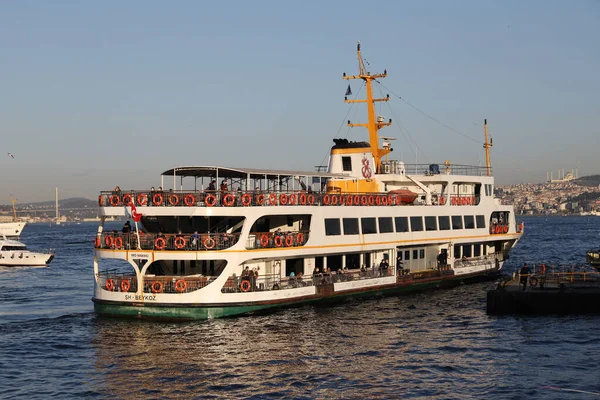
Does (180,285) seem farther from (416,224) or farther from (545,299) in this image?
(416,224)

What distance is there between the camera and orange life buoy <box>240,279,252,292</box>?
30328 millimetres

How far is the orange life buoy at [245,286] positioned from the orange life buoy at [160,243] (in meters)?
3.42

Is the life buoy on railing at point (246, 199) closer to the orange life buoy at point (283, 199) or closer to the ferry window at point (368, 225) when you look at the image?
the orange life buoy at point (283, 199)

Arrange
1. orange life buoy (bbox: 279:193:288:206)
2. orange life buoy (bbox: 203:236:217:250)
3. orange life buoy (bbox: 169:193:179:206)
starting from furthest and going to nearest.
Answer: orange life buoy (bbox: 279:193:288:206) → orange life buoy (bbox: 169:193:179:206) → orange life buoy (bbox: 203:236:217:250)

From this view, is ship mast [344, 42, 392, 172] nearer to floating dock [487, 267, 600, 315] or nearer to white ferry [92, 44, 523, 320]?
white ferry [92, 44, 523, 320]

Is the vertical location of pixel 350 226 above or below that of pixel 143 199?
below

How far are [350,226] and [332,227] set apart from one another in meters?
1.38

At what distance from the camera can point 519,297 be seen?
106 feet

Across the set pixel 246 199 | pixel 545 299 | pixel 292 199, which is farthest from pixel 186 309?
pixel 545 299

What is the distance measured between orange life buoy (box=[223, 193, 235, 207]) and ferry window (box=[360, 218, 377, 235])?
8338 millimetres

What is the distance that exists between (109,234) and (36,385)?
9.94 m

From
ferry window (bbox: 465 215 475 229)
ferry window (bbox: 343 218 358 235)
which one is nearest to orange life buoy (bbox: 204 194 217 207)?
ferry window (bbox: 343 218 358 235)

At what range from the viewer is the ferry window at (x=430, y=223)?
134 feet

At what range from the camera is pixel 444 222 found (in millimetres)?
42031
